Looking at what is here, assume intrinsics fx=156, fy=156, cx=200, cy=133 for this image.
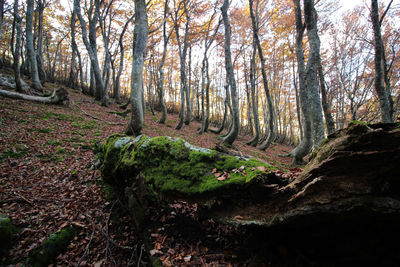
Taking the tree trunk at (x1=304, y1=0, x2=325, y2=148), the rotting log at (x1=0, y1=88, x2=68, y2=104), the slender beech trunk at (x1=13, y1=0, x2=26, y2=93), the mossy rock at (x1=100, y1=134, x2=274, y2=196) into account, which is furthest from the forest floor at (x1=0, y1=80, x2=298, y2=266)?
the tree trunk at (x1=304, y1=0, x2=325, y2=148)

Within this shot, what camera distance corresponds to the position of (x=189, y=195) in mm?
2299

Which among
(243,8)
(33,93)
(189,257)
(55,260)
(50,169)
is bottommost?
(55,260)

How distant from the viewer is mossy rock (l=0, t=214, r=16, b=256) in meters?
2.28

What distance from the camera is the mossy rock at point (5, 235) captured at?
2.28 meters

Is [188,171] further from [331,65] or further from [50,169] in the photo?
[331,65]

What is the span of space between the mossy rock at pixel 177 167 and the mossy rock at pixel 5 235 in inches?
62.7

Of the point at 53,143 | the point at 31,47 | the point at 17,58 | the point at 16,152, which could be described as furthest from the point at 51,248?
the point at 31,47

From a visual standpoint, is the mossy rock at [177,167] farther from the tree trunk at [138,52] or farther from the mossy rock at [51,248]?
the tree trunk at [138,52]

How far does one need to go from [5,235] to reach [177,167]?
9.03ft

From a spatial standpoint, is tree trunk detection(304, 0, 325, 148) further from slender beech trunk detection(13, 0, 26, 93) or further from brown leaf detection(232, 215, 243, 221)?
slender beech trunk detection(13, 0, 26, 93)

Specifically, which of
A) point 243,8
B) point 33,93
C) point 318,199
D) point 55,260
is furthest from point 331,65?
point 33,93

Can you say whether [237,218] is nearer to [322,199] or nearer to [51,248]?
[322,199]

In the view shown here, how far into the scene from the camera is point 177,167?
2.68 m

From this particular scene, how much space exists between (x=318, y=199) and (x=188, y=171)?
1690mm
